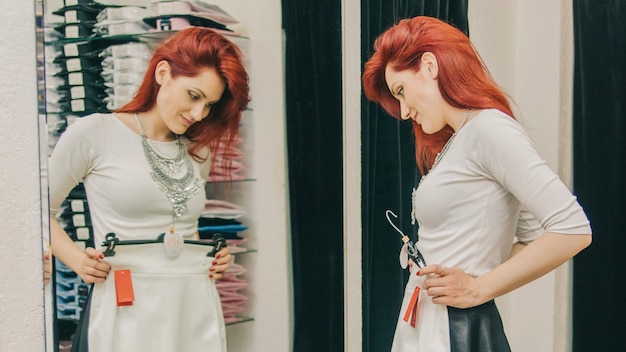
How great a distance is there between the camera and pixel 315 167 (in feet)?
6.63

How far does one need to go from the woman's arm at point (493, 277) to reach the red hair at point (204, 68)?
0.59 meters

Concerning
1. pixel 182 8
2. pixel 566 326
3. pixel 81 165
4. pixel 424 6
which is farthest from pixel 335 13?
pixel 566 326

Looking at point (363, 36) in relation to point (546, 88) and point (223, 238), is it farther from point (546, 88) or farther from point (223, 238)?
point (223, 238)

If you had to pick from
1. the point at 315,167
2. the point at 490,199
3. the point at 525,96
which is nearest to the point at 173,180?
the point at 315,167

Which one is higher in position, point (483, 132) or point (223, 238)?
point (483, 132)

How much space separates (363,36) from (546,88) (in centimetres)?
55

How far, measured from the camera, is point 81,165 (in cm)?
156

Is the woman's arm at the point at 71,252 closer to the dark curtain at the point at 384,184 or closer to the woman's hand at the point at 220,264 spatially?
the woman's hand at the point at 220,264

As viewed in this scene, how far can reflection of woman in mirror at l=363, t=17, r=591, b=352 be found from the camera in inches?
65.6

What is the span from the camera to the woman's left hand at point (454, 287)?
1.71 meters

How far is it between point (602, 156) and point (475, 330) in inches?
26.6

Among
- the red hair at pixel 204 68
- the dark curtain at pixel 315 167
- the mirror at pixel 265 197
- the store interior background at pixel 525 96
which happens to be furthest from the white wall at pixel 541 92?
the red hair at pixel 204 68

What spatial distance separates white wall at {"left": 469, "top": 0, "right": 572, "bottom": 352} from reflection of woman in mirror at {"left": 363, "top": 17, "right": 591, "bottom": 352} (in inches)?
9.8

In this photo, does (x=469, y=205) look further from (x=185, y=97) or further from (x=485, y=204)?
(x=185, y=97)
